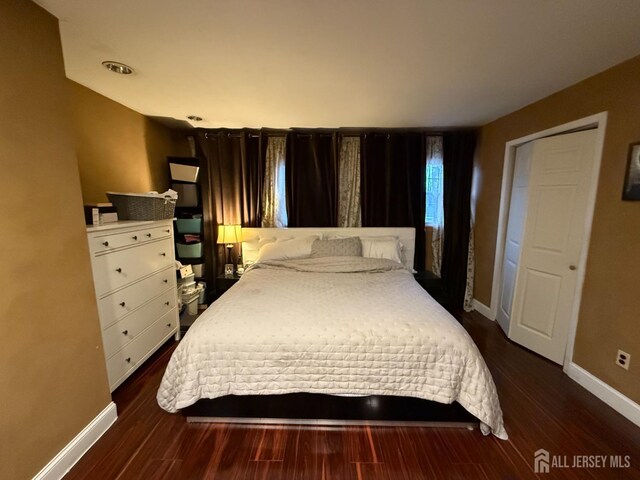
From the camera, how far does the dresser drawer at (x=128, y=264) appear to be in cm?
166

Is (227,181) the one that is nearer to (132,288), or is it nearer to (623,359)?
(132,288)

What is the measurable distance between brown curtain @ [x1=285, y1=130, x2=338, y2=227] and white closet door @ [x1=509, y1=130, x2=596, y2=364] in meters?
2.02

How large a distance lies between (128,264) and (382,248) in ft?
7.78

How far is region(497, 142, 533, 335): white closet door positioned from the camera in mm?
2469

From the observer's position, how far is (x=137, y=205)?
2.11 m

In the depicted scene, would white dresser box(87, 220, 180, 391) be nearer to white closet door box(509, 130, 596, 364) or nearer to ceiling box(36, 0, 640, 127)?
ceiling box(36, 0, 640, 127)

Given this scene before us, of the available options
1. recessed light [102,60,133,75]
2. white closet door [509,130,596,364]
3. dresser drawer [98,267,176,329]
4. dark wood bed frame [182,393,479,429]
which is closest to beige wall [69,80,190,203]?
recessed light [102,60,133,75]

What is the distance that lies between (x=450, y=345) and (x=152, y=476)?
1.70 metres

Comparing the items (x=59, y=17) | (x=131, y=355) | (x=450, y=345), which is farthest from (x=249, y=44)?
(x=131, y=355)

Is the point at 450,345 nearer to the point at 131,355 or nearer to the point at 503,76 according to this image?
the point at 503,76

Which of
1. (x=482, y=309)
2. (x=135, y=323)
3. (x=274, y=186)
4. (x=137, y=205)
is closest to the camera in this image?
(x=135, y=323)

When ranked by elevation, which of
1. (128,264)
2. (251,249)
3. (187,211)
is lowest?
(251,249)

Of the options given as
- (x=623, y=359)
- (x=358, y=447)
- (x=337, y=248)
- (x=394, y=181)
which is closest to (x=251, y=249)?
(x=337, y=248)

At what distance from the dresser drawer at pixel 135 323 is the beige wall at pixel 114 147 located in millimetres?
1003
